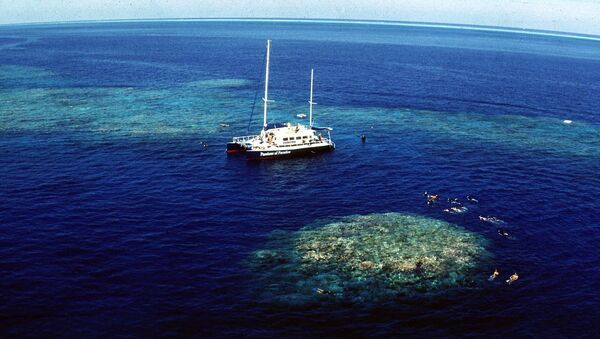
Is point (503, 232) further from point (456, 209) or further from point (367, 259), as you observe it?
point (367, 259)

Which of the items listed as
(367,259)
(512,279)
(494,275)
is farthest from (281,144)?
(512,279)

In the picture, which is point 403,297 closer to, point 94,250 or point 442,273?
point 442,273

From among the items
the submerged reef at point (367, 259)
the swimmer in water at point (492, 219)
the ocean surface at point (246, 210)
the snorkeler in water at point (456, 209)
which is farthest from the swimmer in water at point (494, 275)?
the snorkeler in water at point (456, 209)

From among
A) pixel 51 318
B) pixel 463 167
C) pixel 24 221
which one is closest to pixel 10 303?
pixel 51 318

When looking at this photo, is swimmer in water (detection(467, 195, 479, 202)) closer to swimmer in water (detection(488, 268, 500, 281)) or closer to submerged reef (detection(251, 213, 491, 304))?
submerged reef (detection(251, 213, 491, 304))

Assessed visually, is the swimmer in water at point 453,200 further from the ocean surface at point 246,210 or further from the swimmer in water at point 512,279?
the swimmer in water at point 512,279

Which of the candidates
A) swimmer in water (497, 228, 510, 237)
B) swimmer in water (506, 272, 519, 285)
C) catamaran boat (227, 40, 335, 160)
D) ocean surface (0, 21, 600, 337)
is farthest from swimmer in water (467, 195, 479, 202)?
catamaran boat (227, 40, 335, 160)

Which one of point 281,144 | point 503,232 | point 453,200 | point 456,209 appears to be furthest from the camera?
point 281,144

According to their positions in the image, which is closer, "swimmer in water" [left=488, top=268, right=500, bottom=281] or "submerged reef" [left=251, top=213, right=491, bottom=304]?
"submerged reef" [left=251, top=213, right=491, bottom=304]
